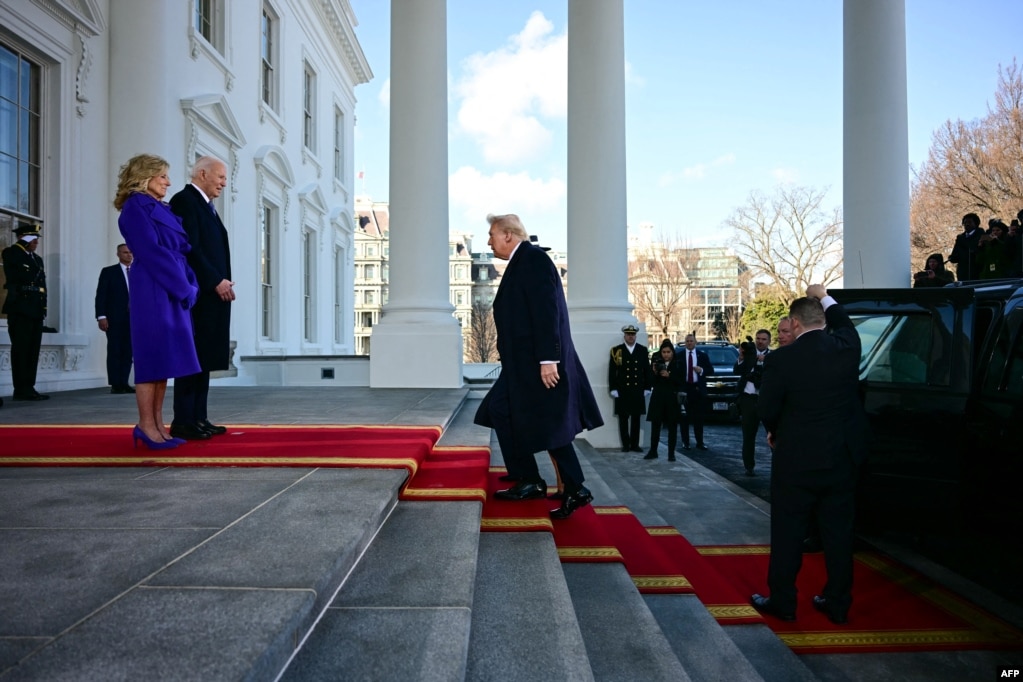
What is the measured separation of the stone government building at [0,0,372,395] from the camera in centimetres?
917

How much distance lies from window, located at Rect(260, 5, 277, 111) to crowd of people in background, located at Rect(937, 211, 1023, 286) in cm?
1464

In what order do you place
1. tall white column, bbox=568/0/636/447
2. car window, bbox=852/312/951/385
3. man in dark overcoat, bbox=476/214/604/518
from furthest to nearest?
tall white column, bbox=568/0/636/447 < car window, bbox=852/312/951/385 < man in dark overcoat, bbox=476/214/604/518

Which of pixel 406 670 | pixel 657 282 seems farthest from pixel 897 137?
pixel 657 282

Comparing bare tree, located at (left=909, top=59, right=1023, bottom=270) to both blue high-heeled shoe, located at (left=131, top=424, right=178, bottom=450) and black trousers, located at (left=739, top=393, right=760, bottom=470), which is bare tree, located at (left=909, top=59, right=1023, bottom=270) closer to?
black trousers, located at (left=739, top=393, right=760, bottom=470)

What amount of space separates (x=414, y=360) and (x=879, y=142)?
7.07 meters

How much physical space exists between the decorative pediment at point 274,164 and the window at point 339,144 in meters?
6.05

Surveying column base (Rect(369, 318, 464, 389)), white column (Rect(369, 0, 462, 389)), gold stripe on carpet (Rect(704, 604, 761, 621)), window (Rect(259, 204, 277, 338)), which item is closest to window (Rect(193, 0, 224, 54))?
window (Rect(259, 204, 277, 338))

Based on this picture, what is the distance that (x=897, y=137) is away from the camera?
30.6 ft

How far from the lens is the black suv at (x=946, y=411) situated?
14.8 feet

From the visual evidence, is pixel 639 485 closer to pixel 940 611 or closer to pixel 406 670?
pixel 940 611

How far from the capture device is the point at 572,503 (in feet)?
14.2

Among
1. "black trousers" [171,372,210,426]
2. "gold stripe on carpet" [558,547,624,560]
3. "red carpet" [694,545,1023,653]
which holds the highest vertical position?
"black trousers" [171,372,210,426]

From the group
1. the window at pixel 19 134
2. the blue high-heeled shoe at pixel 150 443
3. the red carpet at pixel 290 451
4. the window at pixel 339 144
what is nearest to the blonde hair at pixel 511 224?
the red carpet at pixel 290 451

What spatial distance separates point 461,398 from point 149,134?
20.5ft
